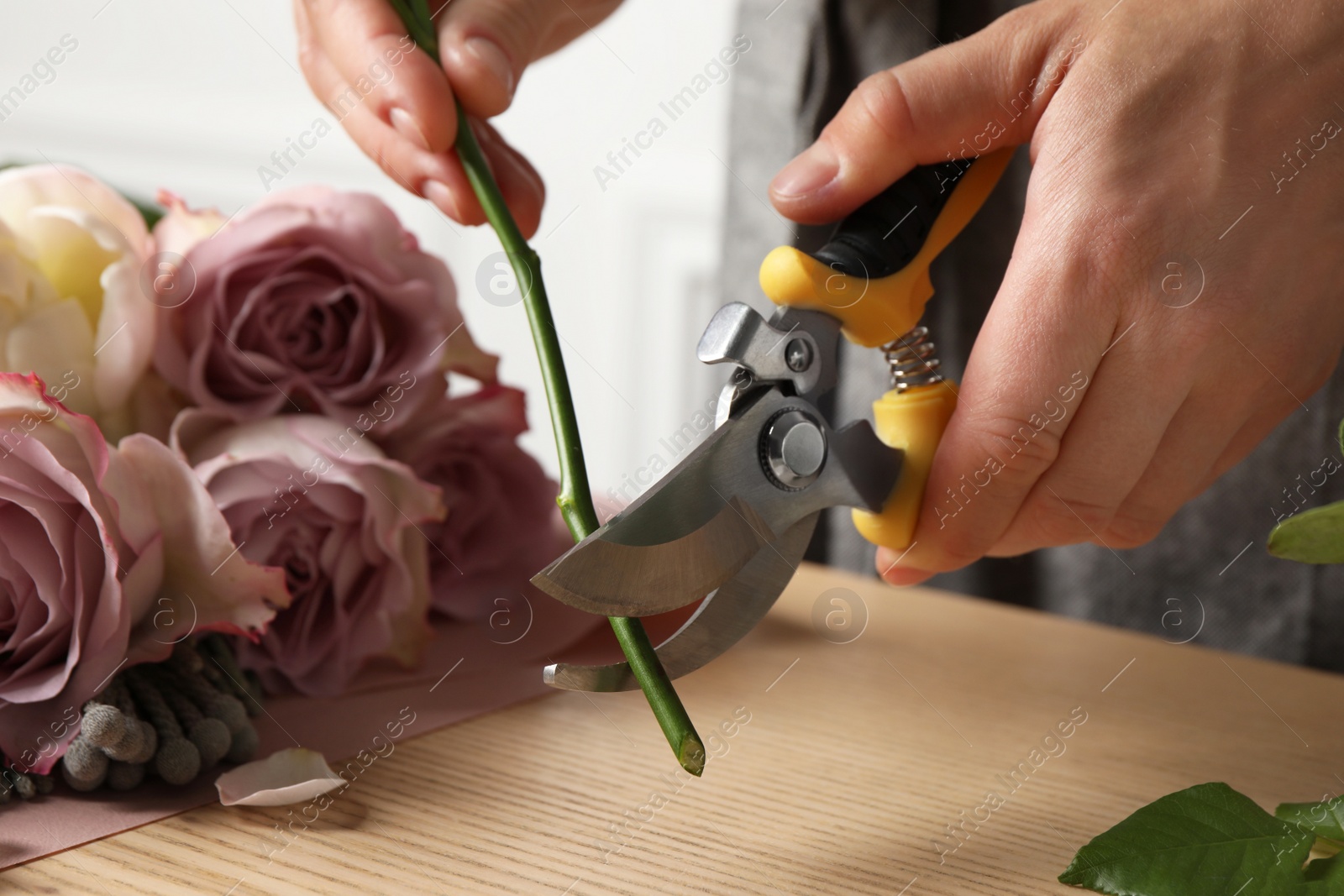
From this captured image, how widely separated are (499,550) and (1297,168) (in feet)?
1.42

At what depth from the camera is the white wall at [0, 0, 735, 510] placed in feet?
5.17

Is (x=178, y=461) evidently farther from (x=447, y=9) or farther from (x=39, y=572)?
(x=447, y=9)

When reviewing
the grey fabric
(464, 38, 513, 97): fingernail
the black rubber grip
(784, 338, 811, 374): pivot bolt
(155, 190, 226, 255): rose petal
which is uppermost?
(464, 38, 513, 97): fingernail

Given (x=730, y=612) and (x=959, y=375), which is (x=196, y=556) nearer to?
(x=730, y=612)

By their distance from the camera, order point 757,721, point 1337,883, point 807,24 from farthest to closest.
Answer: point 807,24
point 757,721
point 1337,883

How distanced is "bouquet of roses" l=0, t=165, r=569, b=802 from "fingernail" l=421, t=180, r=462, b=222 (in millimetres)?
30

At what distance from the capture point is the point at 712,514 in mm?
443

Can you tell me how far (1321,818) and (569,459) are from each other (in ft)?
0.96

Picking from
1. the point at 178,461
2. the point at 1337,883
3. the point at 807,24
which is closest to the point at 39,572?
the point at 178,461

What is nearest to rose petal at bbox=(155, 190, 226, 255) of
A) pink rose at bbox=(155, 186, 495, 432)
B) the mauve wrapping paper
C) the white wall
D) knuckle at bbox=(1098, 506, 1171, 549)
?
pink rose at bbox=(155, 186, 495, 432)

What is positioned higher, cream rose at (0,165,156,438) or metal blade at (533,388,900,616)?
cream rose at (0,165,156,438)

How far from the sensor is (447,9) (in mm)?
593

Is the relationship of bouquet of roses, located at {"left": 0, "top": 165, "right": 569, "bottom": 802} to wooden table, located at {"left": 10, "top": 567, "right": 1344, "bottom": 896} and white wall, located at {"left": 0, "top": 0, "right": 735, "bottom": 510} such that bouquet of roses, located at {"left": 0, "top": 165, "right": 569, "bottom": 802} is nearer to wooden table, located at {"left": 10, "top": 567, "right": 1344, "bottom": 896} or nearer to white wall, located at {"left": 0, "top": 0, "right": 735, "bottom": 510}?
wooden table, located at {"left": 10, "top": 567, "right": 1344, "bottom": 896}

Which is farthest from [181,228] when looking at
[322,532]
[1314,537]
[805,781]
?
[1314,537]
